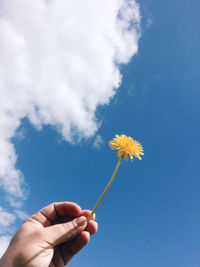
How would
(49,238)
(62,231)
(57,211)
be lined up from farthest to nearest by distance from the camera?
1. (57,211)
2. (62,231)
3. (49,238)

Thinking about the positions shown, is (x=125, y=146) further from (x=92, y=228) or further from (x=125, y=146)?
(x=92, y=228)

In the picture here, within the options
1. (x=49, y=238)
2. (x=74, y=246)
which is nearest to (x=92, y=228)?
(x=74, y=246)

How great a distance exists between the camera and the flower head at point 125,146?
4230 mm

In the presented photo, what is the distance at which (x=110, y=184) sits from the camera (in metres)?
3.31

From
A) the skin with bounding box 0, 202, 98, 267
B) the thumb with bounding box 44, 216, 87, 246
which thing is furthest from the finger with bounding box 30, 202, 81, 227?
the thumb with bounding box 44, 216, 87, 246

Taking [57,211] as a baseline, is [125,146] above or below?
above

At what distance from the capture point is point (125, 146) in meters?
4.35

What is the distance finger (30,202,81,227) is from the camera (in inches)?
180

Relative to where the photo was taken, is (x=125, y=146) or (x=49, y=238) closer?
(x=49, y=238)

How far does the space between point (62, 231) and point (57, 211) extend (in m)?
1.13

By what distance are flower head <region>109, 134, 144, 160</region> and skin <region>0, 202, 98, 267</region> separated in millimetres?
1609

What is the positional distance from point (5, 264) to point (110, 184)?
88.3 inches

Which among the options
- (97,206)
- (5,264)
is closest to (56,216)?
(5,264)

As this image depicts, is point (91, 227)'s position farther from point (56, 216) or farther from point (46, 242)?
point (46, 242)
